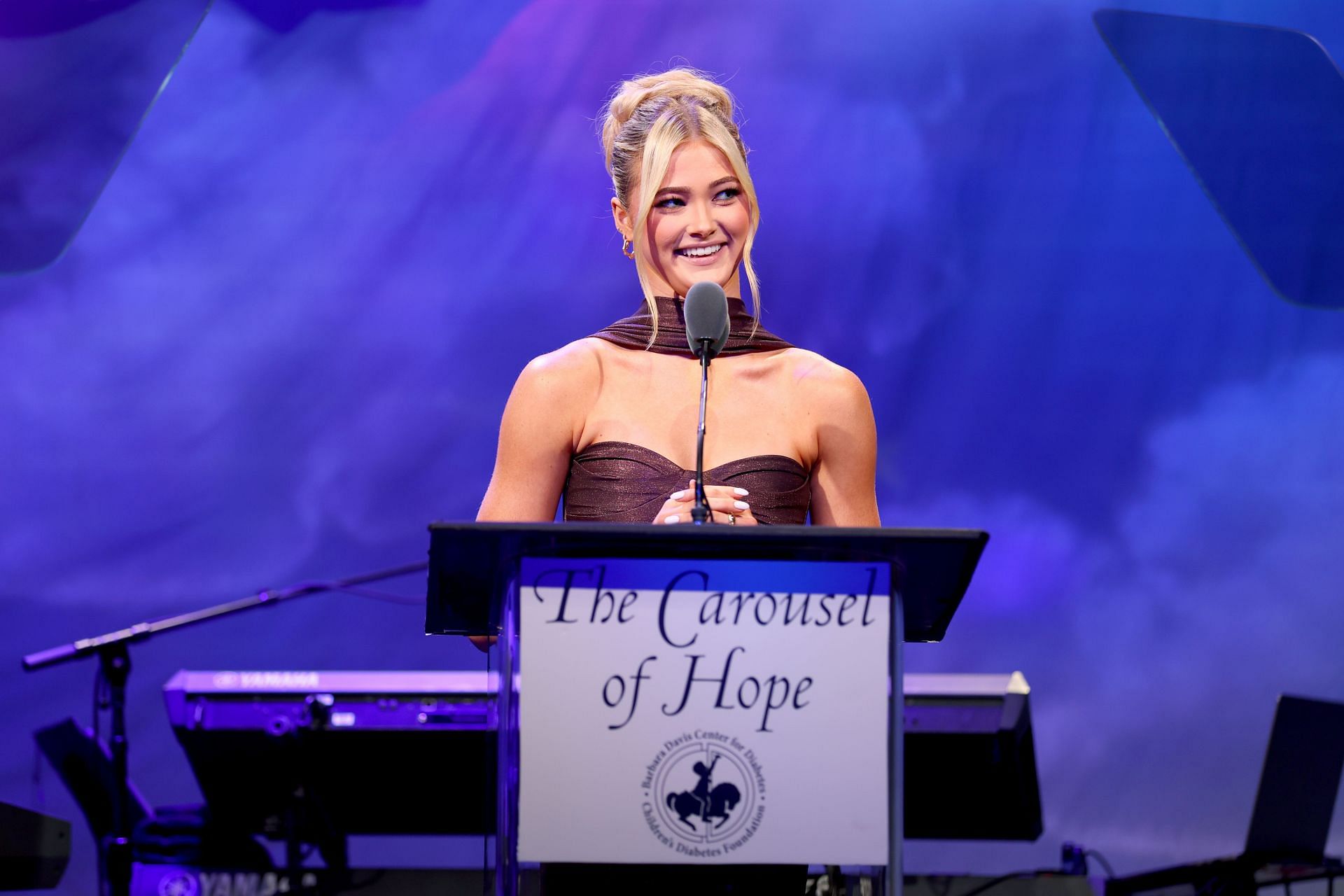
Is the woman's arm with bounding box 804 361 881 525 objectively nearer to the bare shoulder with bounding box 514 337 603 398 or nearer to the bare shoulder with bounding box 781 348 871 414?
the bare shoulder with bounding box 781 348 871 414

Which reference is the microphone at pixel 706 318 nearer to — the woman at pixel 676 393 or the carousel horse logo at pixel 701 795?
the woman at pixel 676 393

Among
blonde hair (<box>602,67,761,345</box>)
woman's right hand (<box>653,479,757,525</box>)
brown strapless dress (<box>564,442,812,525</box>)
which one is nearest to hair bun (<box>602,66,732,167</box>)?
blonde hair (<box>602,67,761,345</box>)

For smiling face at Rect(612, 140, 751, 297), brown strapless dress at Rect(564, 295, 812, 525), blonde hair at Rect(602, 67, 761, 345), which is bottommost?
brown strapless dress at Rect(564, 295, 812, 525)

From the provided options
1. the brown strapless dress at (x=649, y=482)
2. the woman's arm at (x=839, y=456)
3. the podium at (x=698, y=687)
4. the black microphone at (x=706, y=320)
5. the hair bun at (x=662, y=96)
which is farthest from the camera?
the hair bun at (x=662, y=96)

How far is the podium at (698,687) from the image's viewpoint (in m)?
1.32

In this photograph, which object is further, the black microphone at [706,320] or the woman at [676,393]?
the woman at [676,393]

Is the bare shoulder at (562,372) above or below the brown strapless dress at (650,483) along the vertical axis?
above

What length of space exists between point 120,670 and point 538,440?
78.1 inches

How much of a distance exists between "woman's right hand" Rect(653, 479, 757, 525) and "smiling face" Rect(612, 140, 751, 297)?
0.45 metres

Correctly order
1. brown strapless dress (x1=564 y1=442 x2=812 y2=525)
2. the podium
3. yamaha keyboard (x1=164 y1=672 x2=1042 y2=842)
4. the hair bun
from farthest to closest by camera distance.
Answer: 1. yamaha keyboard (x1=164 y1=672 x2=1042 y2=842)
2. the hair bun
3. brown strapless dress (x1=564 y1=442 x2=812 y2=525)
4. the podium

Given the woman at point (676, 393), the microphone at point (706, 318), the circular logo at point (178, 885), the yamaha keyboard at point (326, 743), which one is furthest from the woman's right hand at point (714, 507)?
the circular logo at point (178, 885)

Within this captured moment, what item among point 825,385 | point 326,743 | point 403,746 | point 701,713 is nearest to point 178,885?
point 326,743

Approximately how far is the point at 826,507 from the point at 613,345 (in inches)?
16.3

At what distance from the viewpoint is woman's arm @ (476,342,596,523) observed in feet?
6.42
